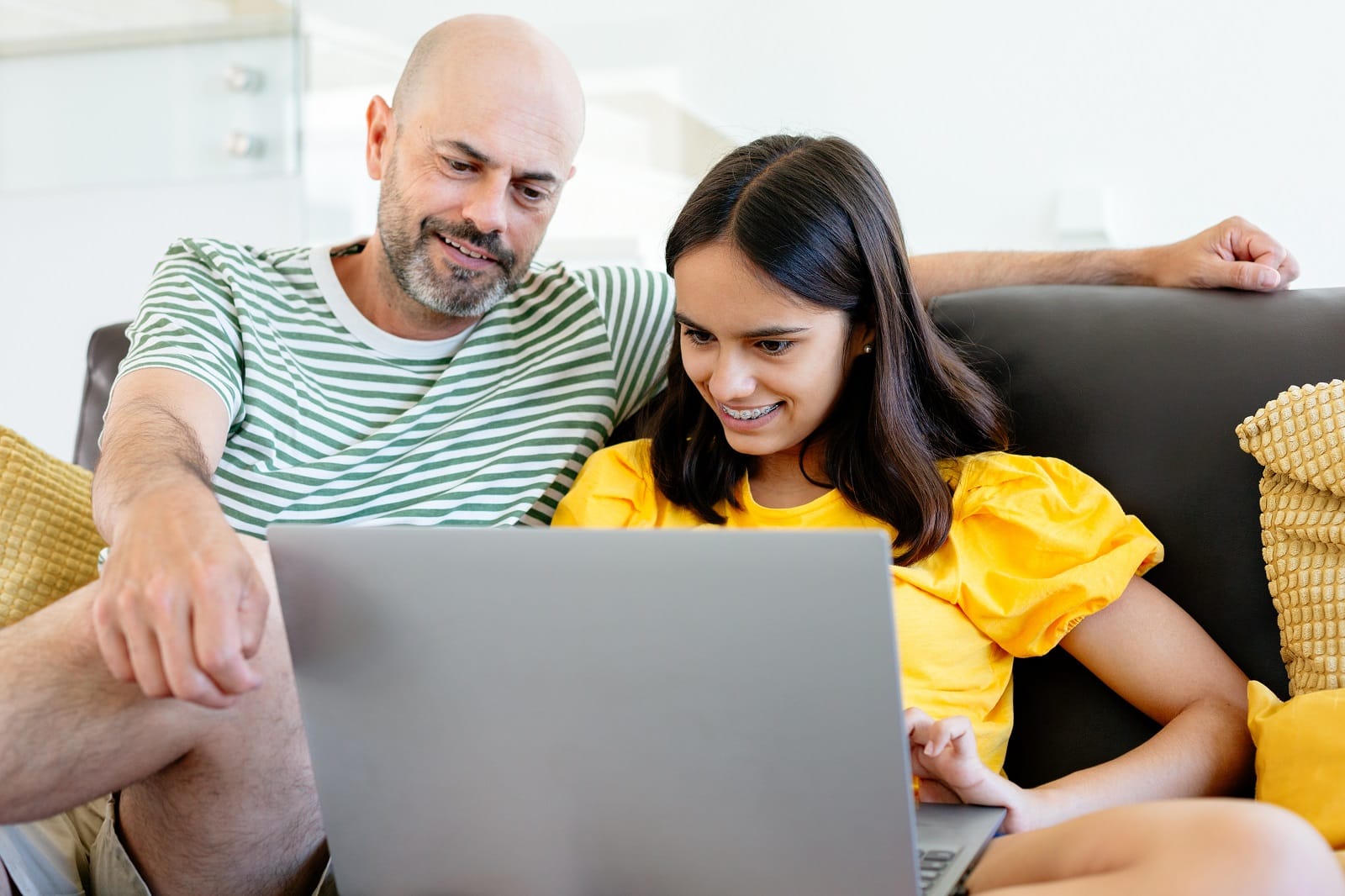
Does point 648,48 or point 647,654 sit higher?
point 648,48

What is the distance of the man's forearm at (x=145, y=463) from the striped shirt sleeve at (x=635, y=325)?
0.53m

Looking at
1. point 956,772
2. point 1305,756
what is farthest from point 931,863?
point 1305,756

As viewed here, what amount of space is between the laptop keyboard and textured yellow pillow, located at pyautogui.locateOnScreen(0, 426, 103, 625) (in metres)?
0.98

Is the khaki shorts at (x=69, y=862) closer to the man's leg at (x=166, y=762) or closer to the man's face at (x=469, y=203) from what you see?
the man's leg at (x=166, y=762)

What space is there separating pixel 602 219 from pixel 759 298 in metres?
1.54

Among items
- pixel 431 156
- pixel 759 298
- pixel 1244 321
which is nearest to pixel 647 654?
pixel 759 298

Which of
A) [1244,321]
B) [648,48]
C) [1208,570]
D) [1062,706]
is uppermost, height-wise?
[648,48]

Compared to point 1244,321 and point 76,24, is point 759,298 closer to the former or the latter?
point 1244,321

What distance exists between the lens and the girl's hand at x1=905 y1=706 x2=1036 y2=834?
39.4 inches

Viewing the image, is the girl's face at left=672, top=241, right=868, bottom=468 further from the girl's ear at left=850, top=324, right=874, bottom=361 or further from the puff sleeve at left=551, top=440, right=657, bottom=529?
the puff sleeve at left=551, top=440, right=657, bottom=529

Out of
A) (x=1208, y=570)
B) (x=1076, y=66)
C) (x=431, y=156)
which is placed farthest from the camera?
(x=1076, y=66)

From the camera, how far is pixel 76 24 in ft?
9.53

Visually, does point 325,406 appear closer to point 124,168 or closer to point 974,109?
point 974,109

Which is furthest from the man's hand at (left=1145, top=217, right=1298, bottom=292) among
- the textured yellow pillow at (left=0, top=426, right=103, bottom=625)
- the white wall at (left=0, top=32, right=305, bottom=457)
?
the white wall at (left=0, top=32, right=305, bottom=457)
